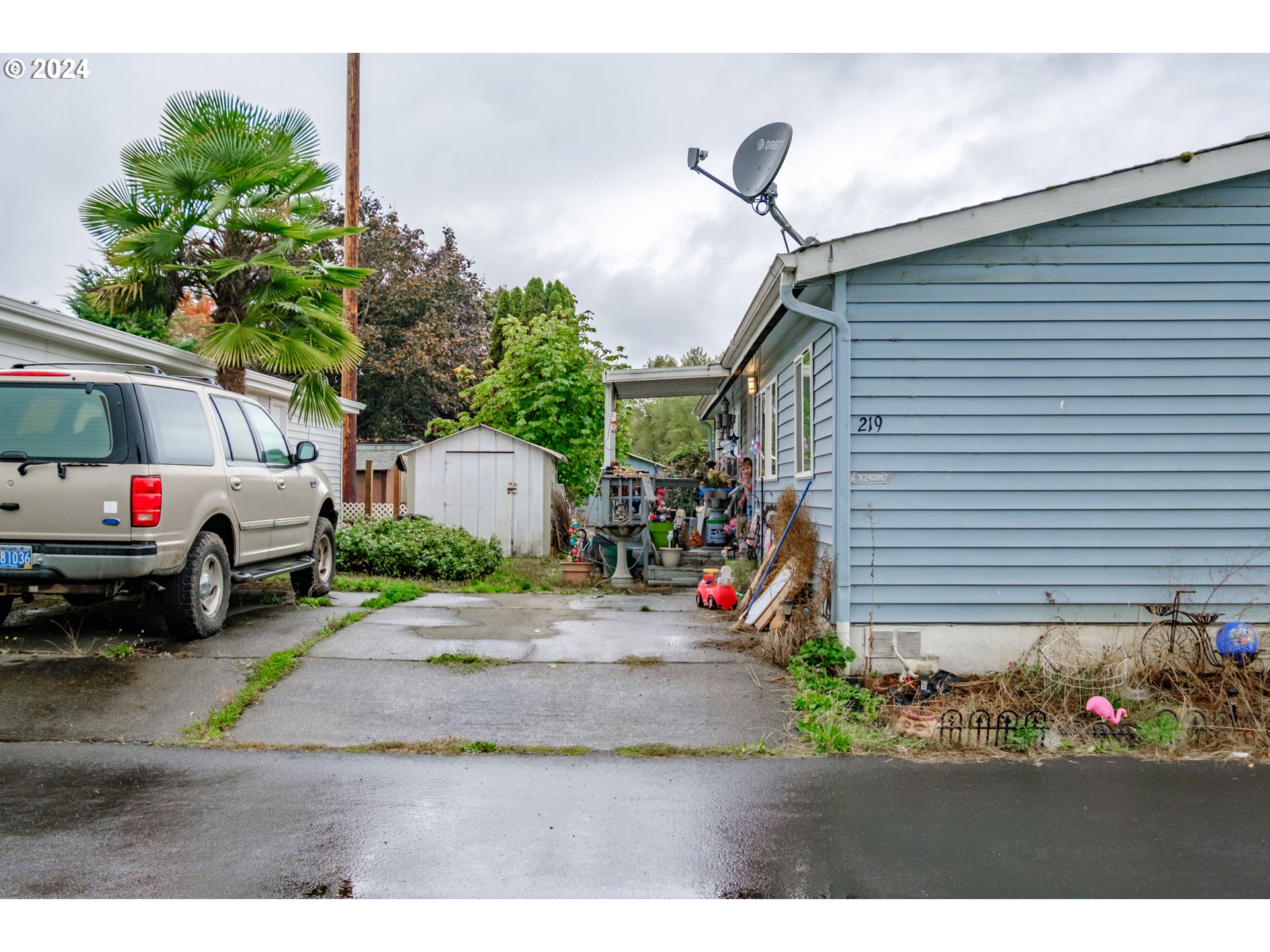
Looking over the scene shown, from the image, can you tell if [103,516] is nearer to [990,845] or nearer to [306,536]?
[306,536]

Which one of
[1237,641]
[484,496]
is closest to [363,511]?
[484,496]

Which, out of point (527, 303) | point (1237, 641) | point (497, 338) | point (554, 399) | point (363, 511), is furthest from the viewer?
point (527, 303)

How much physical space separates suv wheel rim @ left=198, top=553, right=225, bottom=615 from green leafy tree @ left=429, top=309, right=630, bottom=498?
11108 millimetres

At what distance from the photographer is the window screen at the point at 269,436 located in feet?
24.0

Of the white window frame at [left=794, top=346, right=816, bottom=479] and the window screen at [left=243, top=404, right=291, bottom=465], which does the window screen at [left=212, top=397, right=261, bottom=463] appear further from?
the white window frame at [left=794, top=346, right=816, bottom=479]

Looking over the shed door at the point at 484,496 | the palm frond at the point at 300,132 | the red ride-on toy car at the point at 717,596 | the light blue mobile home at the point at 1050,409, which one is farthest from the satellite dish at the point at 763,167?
the shed door at the point at 484,496

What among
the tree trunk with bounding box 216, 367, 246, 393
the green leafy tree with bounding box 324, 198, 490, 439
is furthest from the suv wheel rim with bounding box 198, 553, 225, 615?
the green leafy tree with bounding box 324, 198, 490, 439

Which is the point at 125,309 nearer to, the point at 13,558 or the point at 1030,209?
the point at 13,558

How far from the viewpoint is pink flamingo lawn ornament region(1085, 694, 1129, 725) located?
5027 millimetres

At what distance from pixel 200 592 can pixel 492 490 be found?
28.4 ft

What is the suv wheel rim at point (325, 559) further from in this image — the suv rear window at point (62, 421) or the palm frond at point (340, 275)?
the palm frond at point (340, 275)

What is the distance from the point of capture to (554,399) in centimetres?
1731

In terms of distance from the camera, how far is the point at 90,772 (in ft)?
13.2

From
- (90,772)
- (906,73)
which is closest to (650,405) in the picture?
(906,73)
